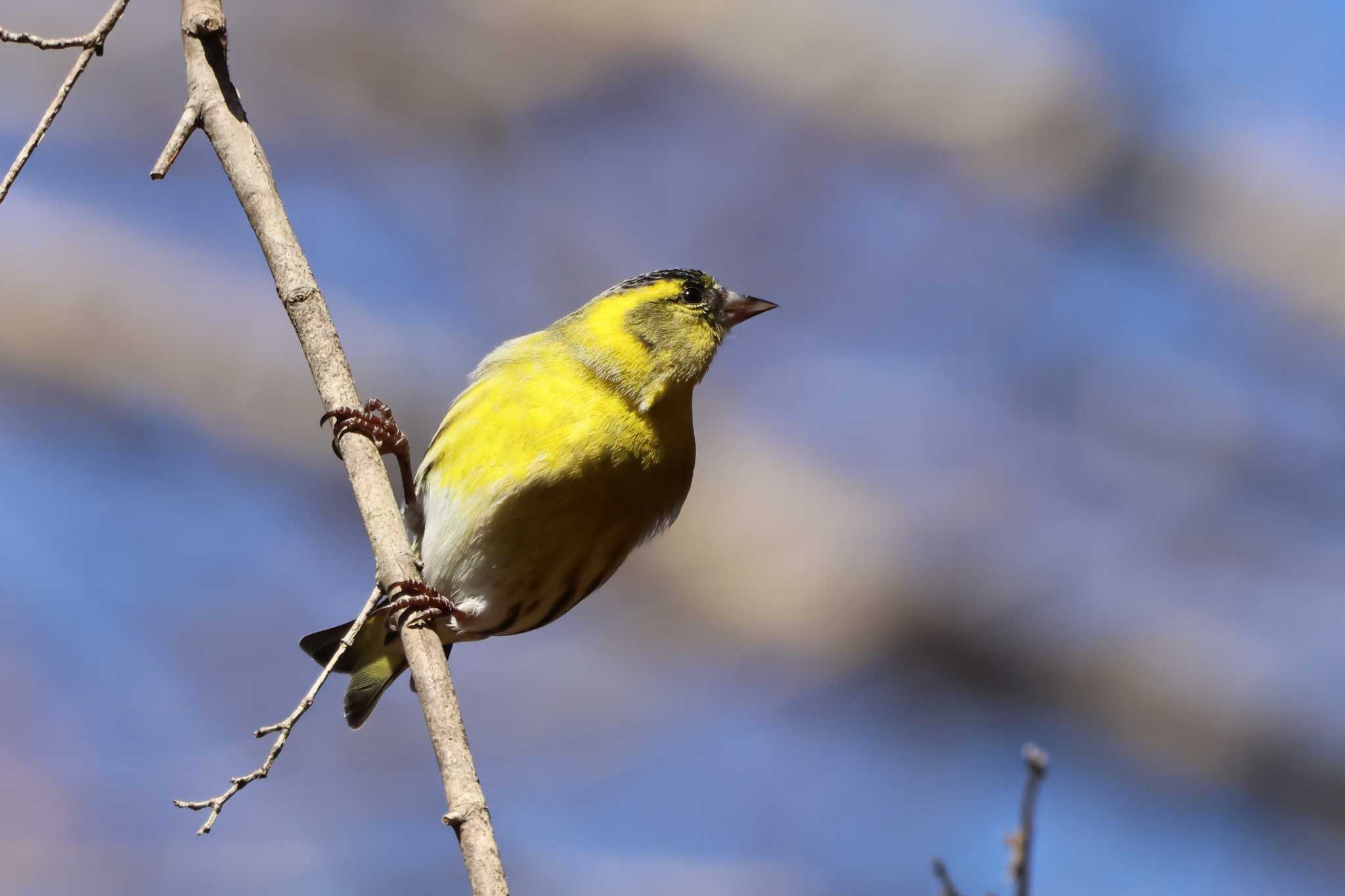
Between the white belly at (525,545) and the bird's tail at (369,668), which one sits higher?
the bird's tail at (369,668)

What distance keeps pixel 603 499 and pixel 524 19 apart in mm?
5442

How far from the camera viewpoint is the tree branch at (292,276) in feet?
8.89

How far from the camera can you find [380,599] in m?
2.97

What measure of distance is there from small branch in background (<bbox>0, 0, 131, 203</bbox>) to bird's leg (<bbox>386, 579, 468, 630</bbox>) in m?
0.93

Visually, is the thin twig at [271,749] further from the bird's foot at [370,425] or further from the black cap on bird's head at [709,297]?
the black cap on bird's head at [709,297]

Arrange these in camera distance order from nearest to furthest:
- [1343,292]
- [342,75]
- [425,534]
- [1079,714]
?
[425,534] → [1343,292] → [1079,714] → [342,75]

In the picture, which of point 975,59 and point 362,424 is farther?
point 975,59

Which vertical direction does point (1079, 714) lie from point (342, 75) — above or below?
below

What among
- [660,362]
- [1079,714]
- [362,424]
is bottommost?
[362,424]

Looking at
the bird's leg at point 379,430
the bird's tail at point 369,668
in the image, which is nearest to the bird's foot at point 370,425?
the bird's leg at point 379,430

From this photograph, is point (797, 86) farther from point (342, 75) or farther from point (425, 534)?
point (425, 534)

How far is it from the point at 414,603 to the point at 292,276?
2.17 ft

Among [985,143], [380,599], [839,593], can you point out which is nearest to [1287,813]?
[839,593]

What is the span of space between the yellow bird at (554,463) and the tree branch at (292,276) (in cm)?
44
